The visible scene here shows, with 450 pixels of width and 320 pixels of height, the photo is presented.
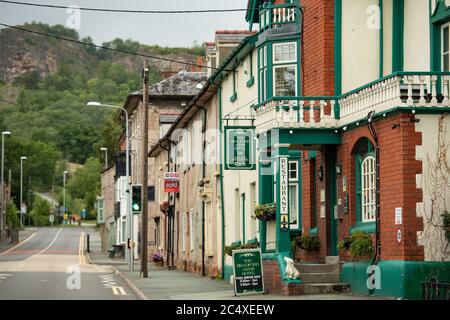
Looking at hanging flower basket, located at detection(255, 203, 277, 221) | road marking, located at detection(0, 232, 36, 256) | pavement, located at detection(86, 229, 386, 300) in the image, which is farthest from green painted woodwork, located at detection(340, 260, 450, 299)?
road marking, located at detection(0, 232, 36, 256)

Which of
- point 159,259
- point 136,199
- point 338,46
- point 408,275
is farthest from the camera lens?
point 159,259

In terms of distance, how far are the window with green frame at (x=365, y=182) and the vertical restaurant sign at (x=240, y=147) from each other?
15.3 ft

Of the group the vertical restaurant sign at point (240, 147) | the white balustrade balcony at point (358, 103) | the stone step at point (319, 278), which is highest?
the white balustrade balcony at point (358, 103)

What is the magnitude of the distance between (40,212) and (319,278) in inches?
5903

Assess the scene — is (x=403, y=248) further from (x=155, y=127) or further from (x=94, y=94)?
(x=94, y=94)

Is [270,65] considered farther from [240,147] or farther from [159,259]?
[159,259]

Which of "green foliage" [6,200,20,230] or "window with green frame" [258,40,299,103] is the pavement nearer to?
"window with green frame" [258,40,299,103]

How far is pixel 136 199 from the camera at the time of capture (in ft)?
141

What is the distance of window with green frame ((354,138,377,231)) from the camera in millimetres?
25016

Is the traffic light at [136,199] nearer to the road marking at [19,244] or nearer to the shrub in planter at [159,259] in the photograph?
the shrub in planter at [159,259]

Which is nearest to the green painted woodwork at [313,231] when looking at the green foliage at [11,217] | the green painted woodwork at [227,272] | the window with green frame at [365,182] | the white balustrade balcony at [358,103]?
the window with green frame at [365,182]

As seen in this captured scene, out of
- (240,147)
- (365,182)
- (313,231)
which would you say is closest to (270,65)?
(240,147)

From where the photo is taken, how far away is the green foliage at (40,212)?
163 m

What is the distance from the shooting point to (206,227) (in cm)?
4331
